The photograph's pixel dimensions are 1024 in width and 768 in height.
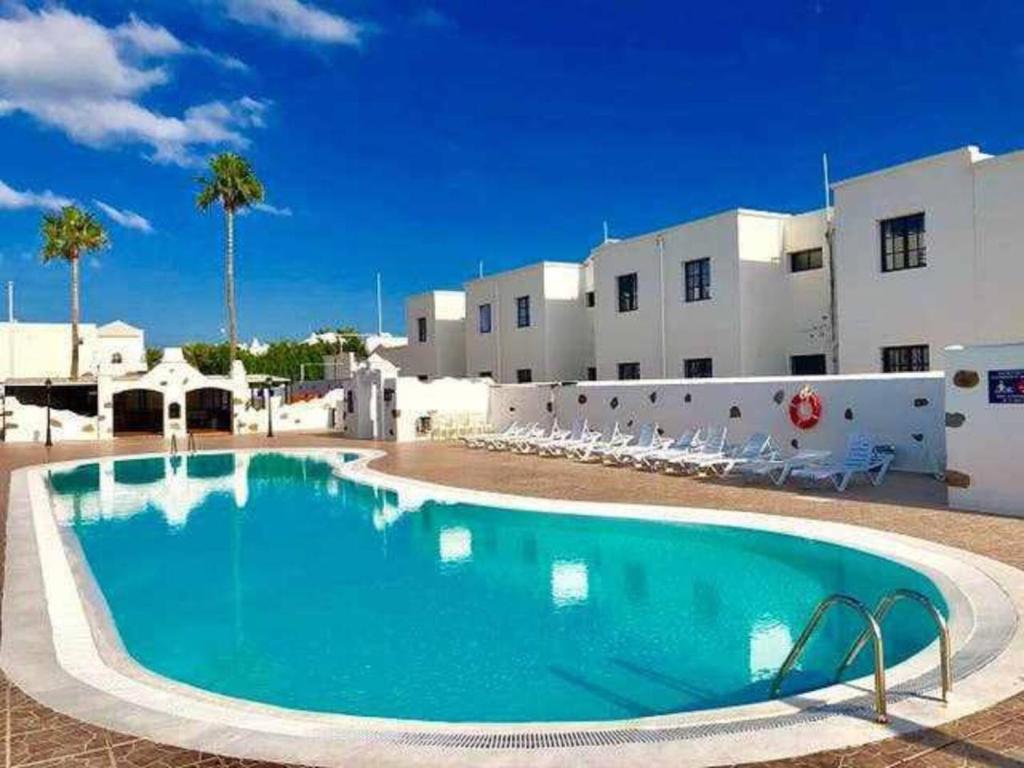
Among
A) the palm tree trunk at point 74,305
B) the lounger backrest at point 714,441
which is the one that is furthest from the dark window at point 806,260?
the palm tree trunk at point 74,305

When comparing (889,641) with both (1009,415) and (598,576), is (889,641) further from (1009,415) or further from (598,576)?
(1009,415)

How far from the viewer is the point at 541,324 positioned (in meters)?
32.8

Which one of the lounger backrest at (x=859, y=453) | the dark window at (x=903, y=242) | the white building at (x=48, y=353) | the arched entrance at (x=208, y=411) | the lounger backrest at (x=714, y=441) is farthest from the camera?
the white building at (x=48, y=353)

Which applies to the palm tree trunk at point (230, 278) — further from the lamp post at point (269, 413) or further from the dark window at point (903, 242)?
the dark window at point (903, 242)

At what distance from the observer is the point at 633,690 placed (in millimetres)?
6582

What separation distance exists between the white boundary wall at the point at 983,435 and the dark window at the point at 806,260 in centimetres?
1264

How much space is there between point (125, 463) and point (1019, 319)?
82.3 ft

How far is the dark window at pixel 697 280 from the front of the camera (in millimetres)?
24984

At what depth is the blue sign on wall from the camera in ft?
36.3

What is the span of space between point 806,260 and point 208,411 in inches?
1203

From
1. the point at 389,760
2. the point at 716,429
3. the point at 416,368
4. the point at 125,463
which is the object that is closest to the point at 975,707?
the point at 389,760

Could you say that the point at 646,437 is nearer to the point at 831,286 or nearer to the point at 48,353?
the point at 831,286

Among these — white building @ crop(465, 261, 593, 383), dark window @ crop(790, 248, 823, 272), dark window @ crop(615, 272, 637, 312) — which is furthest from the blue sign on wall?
white building @ crop(465, 261, 593, 383)

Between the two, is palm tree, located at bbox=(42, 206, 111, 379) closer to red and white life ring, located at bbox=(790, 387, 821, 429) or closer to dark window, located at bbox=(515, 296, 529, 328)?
dark window, located at bbox=(515, 296, 529, 328)
